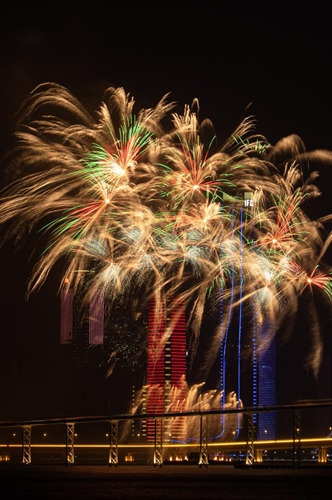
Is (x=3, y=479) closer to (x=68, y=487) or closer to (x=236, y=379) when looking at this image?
(x=68, y=487)

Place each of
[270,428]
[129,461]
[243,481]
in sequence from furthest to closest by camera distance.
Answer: [270,428] < [129,461] < [243,481]

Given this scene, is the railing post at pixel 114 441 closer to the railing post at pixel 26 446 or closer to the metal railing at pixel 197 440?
the metal railing at pixel 197 440

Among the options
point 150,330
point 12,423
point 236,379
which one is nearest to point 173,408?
point 150,330

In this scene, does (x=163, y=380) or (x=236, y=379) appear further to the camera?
(x=236, y=379)

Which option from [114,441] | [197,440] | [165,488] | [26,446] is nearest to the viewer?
[165,488]

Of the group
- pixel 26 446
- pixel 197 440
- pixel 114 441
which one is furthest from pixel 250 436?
pixel 197 440

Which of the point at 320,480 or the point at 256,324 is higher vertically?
the point at 256,324

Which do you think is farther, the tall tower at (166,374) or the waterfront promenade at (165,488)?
the tall tower at (166,374)

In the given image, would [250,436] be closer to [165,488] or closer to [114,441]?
[114,441]

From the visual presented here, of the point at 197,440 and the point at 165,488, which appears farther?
the point at 197,440

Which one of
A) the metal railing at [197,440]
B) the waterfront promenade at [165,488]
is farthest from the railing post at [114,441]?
the waterfront promenade at [165,488]

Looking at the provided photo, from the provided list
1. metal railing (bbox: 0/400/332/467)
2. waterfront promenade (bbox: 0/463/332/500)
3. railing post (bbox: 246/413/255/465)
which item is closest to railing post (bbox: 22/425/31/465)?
metal railing (bbox: 0/400/332/467)
